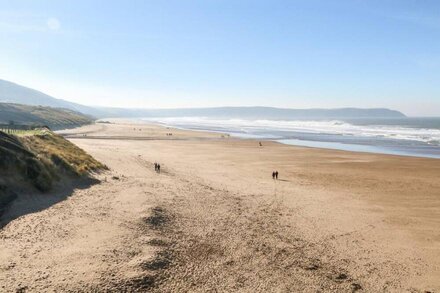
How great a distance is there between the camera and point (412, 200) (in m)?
22.4

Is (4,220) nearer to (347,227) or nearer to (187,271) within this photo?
(187,271)

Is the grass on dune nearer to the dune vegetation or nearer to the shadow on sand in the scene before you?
the dune vegetation

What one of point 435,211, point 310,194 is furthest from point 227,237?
point 435,211

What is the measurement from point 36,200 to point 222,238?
8.58 m

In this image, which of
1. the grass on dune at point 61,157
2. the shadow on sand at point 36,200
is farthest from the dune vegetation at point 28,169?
the shadow on sand at point 36,200

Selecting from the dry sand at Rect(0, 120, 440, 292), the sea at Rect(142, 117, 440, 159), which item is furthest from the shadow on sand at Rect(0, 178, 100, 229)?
the sea at Rect(142, 117, 440, 159)

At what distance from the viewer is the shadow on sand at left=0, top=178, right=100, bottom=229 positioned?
47.7 ft

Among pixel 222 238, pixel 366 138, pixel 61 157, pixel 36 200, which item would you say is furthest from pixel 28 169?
pixel 366 138

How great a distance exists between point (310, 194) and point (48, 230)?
1570 centimetres

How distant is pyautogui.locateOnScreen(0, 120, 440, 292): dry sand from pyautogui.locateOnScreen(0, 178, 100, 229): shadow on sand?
0.42 feet

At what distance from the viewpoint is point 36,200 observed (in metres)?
16.7

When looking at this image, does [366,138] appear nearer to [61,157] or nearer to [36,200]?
[61,157]

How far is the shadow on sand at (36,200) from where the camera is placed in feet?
47.7

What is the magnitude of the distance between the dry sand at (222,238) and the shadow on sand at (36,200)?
0.13 m
